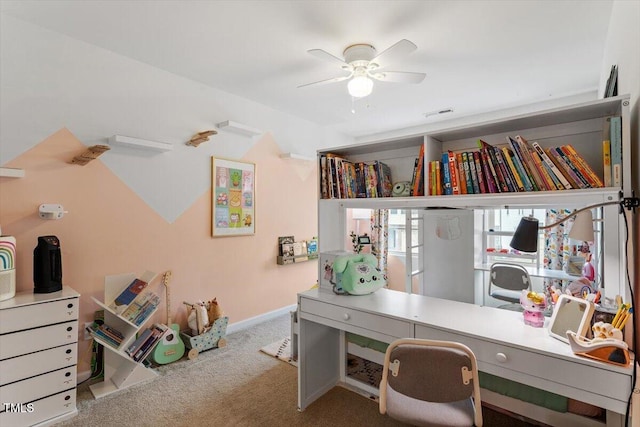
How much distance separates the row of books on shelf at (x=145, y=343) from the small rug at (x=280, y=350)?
908 millimetres

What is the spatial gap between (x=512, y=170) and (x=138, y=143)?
8.70ft

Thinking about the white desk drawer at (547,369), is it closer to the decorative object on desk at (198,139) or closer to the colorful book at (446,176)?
the colorful book at (446,176)

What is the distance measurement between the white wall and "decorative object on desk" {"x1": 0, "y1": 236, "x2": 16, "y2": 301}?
1.89 ft

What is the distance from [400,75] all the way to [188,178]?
7.01 ft

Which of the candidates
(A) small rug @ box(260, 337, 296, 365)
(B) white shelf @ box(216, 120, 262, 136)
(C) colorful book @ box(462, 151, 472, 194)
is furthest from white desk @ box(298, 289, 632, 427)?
(B) white shelf @ box(216, 120, 262, 136)

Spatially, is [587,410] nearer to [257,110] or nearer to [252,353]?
[252,353]

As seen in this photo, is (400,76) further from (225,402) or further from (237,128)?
(225,402)

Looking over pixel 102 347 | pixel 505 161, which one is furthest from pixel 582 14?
pixel 102 347

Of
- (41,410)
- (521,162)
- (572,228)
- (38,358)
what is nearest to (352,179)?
(521,162)

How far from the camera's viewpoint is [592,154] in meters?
1.55

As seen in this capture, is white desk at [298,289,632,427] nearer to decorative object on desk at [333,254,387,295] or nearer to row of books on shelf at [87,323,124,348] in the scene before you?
decorative object on desk at [333,254,387,295]

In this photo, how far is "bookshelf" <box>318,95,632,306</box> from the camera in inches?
52.9

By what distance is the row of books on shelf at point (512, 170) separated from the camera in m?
1.43

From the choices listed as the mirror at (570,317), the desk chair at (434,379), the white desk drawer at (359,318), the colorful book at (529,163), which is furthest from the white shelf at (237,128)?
the mirror at (570,317)
